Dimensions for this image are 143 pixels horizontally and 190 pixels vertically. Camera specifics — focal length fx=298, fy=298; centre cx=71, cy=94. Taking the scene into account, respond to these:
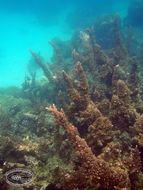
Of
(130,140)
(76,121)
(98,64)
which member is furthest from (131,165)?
(98,64)

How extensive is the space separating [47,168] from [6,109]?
9191mm

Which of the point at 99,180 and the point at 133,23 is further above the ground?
the point at 133,23

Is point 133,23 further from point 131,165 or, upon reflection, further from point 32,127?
point 131,165

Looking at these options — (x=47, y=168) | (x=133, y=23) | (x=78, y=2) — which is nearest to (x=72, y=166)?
(x=47, y=168)

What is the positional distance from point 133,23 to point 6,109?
19.6m

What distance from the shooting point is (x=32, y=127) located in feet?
34.8

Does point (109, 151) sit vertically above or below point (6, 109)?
below

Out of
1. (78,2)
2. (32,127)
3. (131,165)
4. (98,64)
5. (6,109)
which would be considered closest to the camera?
(131,165)

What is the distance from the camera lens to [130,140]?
7.38 metres

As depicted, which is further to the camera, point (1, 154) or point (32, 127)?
point (32, 127)

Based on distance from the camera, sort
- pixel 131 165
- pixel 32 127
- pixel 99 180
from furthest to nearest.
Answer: pixel 32 127 → pixel 131 165 → pixel 99 180

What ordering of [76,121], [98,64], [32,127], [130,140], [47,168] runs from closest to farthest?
[47,168] < [130,140] < [76,121] < [32,127] < [98,64]

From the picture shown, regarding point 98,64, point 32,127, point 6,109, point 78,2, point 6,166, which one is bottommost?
point 6,166

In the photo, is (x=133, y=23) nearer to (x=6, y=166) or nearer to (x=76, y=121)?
(x=76, y=121)
